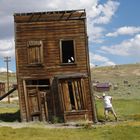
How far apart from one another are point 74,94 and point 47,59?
3.48 metres

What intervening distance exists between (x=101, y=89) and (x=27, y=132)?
6864cm

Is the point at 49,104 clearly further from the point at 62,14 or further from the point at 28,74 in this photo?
the point at 62,14

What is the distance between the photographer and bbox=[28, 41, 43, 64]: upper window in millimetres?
36031

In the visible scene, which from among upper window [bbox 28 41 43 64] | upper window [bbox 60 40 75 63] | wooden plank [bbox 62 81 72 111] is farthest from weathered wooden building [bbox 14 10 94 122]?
upper window [bbox 60 40 75 63]

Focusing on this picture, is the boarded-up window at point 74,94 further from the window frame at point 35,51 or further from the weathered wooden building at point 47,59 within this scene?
the window frame at point 35,51

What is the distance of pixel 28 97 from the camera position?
36.2 meters

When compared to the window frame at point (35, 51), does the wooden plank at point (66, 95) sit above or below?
below

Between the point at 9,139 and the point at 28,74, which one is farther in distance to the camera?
the point at 28,74

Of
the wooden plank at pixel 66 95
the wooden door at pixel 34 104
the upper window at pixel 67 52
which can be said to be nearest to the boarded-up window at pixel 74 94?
the wooden plank at pixel 66 95

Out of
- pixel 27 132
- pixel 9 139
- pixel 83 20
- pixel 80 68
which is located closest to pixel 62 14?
pixel 83 20

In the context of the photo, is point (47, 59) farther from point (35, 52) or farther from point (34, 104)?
point (34, 104)

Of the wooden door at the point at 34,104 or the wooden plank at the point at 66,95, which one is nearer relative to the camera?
the wooden plank at the point at 66,95

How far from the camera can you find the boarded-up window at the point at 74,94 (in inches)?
1400

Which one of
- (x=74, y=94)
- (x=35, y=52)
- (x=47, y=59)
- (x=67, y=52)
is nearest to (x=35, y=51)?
(x=35, y=52)
